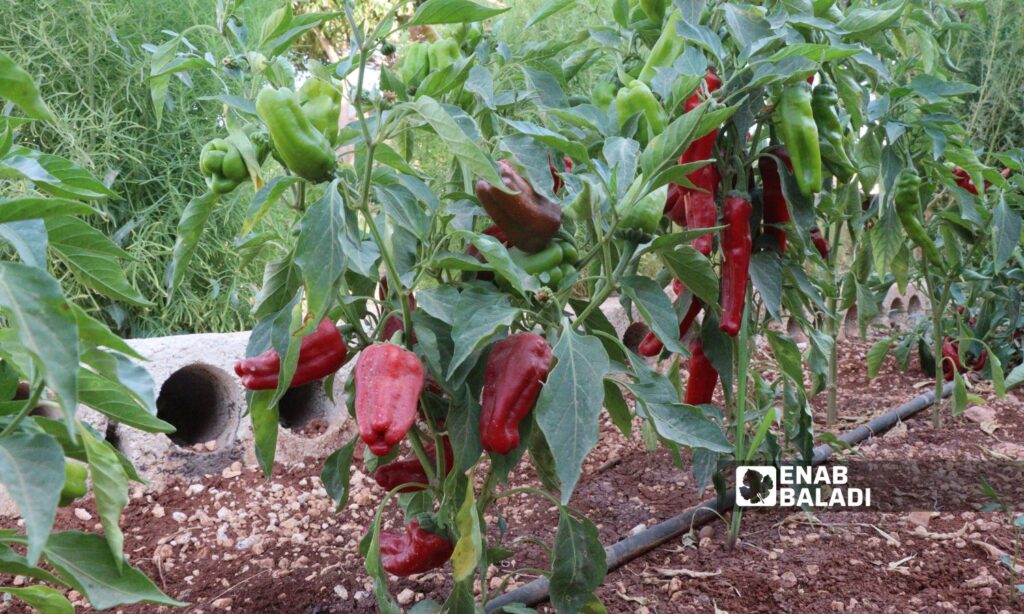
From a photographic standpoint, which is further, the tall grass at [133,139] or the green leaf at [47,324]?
the tall grass at [133,139]

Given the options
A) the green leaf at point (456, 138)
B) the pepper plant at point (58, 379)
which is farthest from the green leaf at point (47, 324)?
the green leaf at point (456, 138)

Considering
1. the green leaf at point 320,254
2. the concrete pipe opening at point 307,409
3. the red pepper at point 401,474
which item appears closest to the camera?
the green leaf at point 320,254

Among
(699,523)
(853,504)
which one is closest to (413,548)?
(699,523)

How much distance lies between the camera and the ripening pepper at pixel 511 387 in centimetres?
99

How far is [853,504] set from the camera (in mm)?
1874

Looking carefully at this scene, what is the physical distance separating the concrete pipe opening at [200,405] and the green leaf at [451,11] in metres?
1.58

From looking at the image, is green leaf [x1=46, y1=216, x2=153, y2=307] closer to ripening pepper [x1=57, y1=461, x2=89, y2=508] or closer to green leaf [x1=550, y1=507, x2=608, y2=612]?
ripening pepper [x1=57, y1=461, x2=89, y2=508]

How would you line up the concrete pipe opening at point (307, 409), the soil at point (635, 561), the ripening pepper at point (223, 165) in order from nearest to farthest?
the ripening pepper at point (223, 165) < the soil at point (635, 561) < the concrete pipe opening at point (307, 409)

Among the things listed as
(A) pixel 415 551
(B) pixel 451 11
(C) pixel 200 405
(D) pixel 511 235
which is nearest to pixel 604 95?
(D) pixel 511 235

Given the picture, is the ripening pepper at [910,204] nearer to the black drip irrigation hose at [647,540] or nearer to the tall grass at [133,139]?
the black drip irrigation hose at [647,540]

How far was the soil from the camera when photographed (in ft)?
4.88

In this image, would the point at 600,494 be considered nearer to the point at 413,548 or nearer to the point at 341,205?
the point at 413,548

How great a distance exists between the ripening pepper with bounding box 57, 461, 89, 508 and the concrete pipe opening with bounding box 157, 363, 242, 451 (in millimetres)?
1391

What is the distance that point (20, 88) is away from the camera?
64cm
